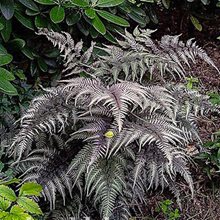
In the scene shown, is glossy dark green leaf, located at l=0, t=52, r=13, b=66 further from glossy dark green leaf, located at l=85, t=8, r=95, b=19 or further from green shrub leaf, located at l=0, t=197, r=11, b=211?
green shrub leaf, located at l=0, t=197, r=11, b=211

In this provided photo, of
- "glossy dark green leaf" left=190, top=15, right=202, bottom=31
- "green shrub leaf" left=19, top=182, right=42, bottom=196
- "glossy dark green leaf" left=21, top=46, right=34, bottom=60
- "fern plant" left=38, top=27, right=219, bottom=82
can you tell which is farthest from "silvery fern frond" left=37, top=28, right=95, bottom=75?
"glossy dark green leaf" left=190, top=15, right=202, bottom=31

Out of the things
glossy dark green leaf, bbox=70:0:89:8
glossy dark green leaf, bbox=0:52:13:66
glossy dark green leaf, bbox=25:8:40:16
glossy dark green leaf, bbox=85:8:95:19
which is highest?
glossy dark green leaf, bbox=70:0:89:8

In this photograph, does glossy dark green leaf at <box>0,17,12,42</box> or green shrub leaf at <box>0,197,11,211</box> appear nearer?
green shrub leaf at <box>0,197,11,211</box>

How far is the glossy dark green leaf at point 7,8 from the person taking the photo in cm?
261

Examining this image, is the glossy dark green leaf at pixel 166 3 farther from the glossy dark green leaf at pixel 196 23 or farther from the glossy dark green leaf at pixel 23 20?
the glossy dark green leaf at pixel 23 20

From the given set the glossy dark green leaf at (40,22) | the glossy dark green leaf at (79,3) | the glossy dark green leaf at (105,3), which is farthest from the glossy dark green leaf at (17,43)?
the glossy dark green leaf at (105,3)

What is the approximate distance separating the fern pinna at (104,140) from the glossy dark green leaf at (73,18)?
596mm

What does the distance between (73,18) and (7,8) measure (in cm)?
41

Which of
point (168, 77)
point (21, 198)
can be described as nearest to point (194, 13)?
point (168, 77)

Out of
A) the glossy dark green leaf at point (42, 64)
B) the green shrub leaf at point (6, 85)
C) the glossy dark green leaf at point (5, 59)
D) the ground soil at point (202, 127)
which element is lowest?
the ground soil at point (202, 127)

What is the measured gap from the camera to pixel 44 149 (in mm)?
2322

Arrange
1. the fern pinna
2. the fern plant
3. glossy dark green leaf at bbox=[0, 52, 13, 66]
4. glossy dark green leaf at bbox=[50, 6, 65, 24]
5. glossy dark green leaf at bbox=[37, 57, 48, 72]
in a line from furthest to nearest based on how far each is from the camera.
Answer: glossy dark green leaf at bbox=[37, 57, 48, 72]
glossy dark green leaf at bbox=[50, 6, 65, 24]
glossy dark green leaf at bbox=[0, 52, 13, 66]
the fern plant
the fern pinna

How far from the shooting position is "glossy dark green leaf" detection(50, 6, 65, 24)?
2635 millimetres

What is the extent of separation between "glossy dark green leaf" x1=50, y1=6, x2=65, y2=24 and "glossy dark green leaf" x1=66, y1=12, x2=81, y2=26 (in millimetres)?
134
